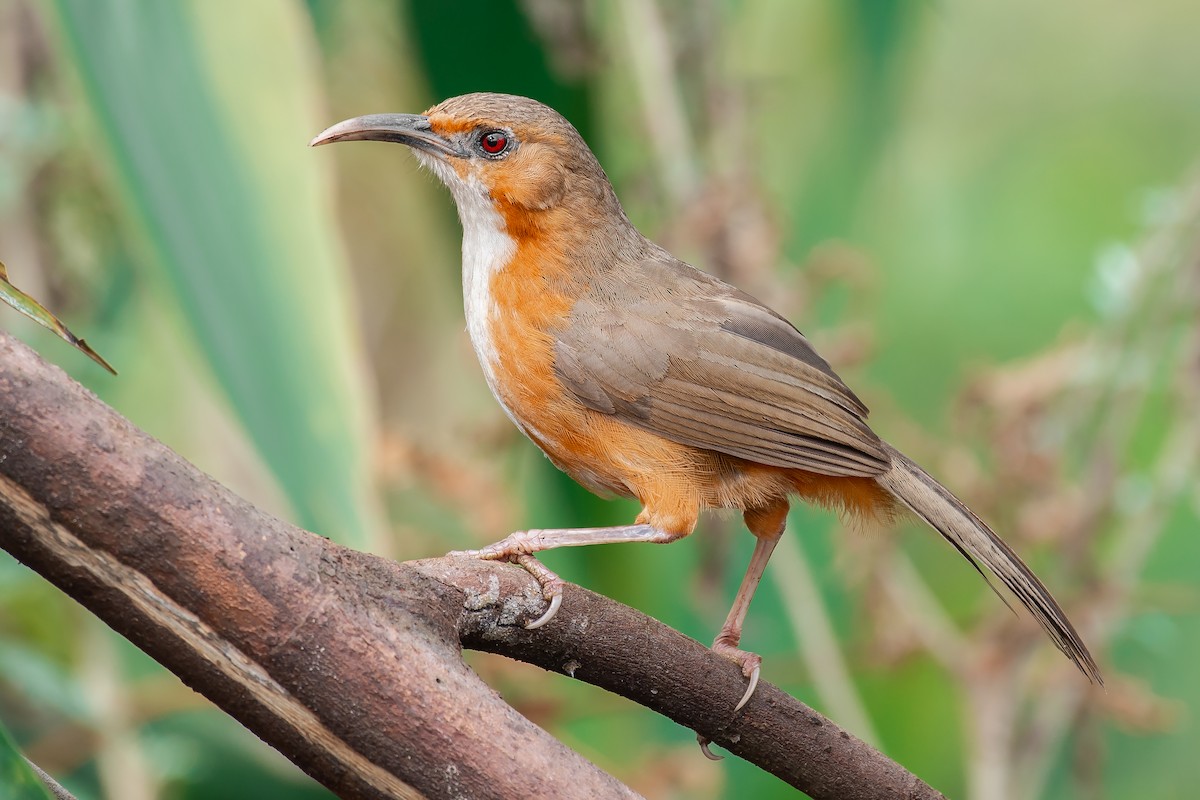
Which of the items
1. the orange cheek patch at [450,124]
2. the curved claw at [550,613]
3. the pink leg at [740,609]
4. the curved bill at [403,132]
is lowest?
the curved claw at [550,613]

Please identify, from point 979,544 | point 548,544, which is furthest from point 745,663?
point 979,544

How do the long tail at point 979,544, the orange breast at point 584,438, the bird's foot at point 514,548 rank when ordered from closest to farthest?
the bird's foot at point 514,548
the long tail at point 979,544
the orange breast at point 584,438

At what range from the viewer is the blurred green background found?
3299mm

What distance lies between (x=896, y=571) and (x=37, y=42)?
3.58 m

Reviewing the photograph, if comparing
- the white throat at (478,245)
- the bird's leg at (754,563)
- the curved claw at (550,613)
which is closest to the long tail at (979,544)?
the bird's leg at (754,563)

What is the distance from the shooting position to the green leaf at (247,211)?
3.09 meters

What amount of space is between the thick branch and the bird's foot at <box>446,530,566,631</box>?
0.13 m

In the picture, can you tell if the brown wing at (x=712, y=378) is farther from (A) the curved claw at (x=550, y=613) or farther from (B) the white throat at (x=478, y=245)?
(A) the curved claw at (x=550, y=613)

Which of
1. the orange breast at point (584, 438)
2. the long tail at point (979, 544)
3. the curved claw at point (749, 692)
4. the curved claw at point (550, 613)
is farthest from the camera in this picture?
the orange breast at point (584, 438)

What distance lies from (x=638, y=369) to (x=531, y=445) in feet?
6.07

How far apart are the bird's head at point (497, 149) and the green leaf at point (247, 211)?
368 mm

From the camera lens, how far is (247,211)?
134 inches

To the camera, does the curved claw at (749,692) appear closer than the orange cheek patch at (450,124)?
Yes

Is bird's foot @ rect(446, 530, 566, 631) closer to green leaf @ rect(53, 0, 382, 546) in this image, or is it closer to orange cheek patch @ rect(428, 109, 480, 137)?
green leaf @ rect(53, 0, 382, 546)
